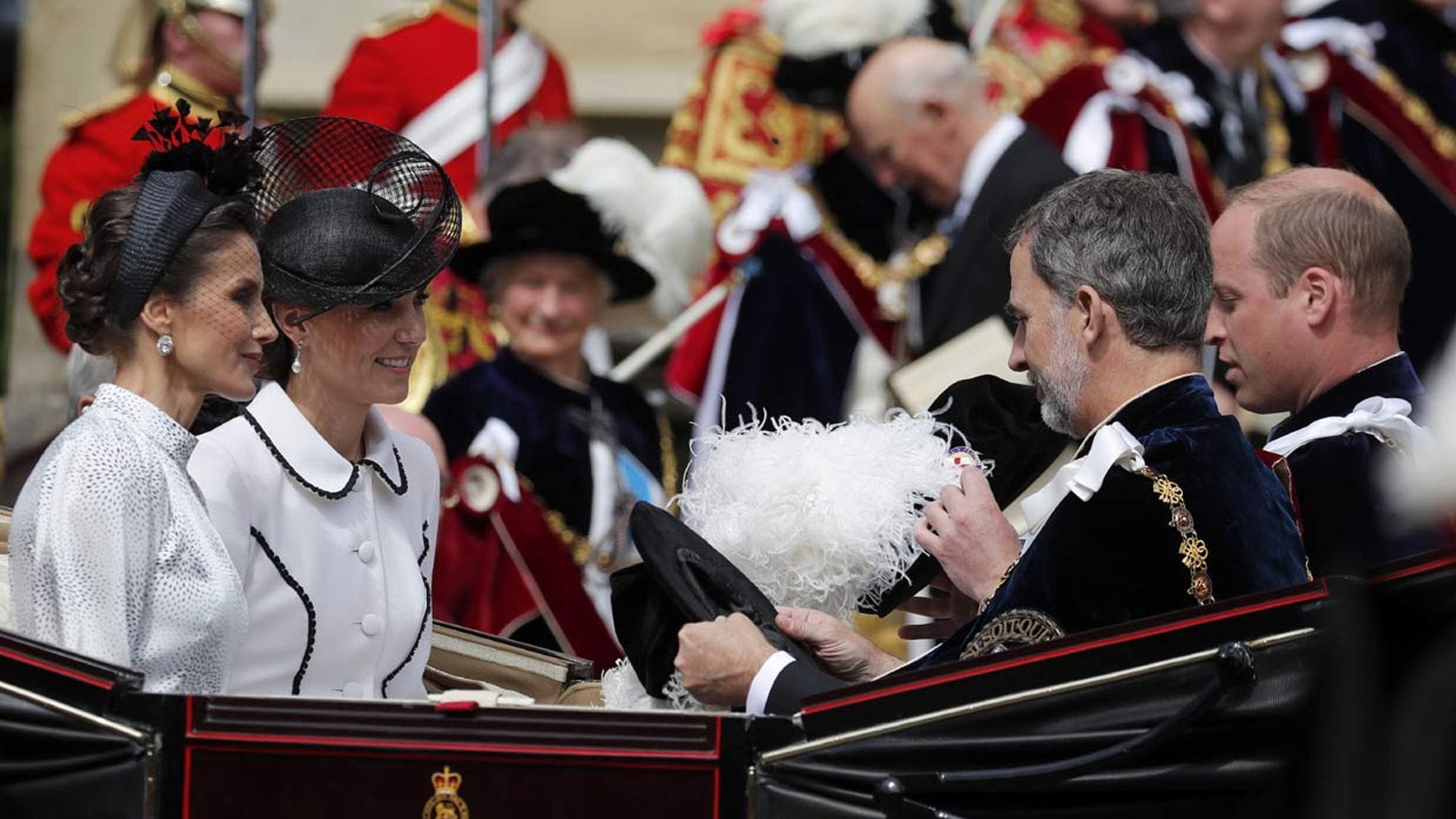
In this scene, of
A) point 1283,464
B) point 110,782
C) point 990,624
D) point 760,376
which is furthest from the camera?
point 760,376

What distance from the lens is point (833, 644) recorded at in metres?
3.28

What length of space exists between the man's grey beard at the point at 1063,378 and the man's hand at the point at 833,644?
45 cm

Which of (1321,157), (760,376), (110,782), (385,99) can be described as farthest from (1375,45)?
(110,782)

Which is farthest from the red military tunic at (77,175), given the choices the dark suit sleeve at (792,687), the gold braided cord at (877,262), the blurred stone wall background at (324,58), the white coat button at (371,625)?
the dark suit sleeve at (792,687)

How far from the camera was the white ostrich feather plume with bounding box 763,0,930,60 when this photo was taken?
284 inches

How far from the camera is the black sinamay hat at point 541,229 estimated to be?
6387 millimetres

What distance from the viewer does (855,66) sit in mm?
7148

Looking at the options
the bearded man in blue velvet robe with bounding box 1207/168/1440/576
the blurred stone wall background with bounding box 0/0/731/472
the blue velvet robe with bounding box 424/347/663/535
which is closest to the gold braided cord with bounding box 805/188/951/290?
the blue velvet robe with bounding box 424/347/663/535

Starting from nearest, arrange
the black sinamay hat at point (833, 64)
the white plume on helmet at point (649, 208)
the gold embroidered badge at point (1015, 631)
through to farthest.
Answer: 1. the gold embroidered badge at point (1015, 631)
2. the white plume on helmet at point (649, 208)
3. the black sinamay hat at point (833, 64)

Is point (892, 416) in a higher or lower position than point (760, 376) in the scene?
higher

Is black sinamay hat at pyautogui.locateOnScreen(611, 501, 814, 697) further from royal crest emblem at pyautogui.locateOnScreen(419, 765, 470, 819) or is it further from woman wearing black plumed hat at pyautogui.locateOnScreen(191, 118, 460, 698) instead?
royal crest emblem at pyautogui.locateOnScreen(419, 765, 470, 819)

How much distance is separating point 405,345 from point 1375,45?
553 centimetres

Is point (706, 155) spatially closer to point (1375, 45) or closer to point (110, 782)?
point (1375, 45)

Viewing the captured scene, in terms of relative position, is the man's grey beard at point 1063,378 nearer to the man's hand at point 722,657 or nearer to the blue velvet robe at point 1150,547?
the blue velvet robe at point 1150,547
